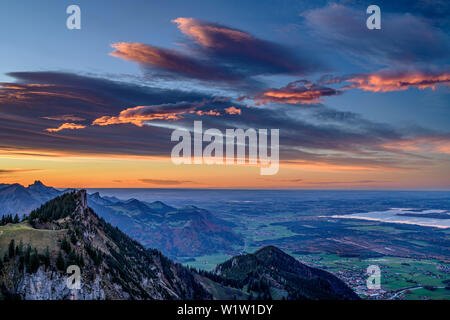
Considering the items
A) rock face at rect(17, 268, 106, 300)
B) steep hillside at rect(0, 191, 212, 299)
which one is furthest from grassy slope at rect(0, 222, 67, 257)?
rock face at rect(17, 268, 106, 300)

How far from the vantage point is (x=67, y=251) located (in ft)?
412

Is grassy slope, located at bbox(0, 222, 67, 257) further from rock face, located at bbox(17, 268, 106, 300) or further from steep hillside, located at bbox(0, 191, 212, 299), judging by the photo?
rock face, located at bbox(17, 268, 106, 300)

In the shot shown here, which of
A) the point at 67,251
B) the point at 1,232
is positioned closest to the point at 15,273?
the point at 67,251

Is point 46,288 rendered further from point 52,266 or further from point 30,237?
point 30,237

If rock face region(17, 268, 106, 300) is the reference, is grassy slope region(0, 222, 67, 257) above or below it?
above

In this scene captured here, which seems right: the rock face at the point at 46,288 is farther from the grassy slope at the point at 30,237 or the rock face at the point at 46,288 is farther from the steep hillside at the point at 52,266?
the grassy slope at the point at 30,237

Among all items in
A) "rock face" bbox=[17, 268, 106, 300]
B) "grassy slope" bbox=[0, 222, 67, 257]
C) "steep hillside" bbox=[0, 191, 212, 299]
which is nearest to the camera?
"rock face" bbox=[17, 268, 106, 300]

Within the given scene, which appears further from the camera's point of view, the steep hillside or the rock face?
the steep hillside

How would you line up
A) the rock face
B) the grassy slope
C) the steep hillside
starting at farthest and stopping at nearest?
the grassy slope < the steep hillside < the rock face

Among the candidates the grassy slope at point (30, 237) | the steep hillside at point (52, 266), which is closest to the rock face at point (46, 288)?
the steep hillside at point (52, 266)
